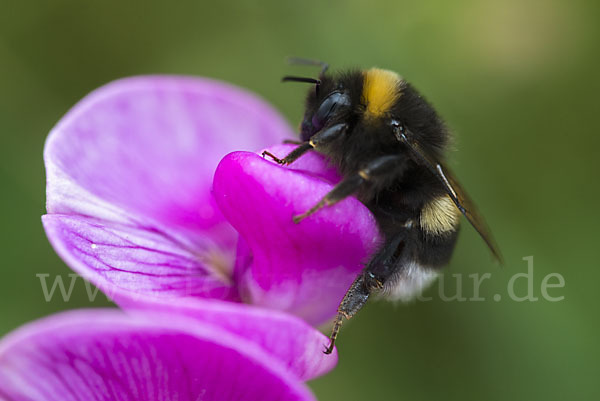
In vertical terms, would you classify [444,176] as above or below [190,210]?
above

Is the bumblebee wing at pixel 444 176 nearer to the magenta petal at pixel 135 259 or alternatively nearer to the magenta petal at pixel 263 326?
the magenta petal at pixel 263 326

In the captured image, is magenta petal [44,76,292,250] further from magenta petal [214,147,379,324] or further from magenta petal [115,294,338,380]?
magenta petal [115,294,338,380]

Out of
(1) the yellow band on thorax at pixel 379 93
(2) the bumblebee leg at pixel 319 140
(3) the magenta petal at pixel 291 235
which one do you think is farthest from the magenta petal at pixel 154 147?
(1) the yellow band on thorax at pixel 379 93

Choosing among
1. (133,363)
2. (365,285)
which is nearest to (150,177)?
(365,285)

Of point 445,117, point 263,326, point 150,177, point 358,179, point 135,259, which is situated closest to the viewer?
point 263,326

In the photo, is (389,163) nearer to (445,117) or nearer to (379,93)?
(379,93)

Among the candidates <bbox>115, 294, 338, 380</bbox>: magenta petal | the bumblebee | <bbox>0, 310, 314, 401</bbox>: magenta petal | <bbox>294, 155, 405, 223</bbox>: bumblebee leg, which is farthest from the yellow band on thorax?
<bbox>0, 310, 314, 401</bbox>: magenta petal

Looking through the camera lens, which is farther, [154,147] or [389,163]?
[154,147]
